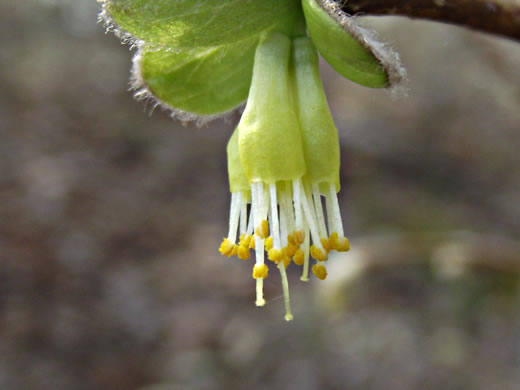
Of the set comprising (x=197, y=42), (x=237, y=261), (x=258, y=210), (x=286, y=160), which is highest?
(x=197, y=42)

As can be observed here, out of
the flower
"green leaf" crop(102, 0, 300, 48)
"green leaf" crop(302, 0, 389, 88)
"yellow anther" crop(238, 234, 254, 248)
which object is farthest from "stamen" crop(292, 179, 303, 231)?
"green leaf" crop(102, 0, 300, 48)

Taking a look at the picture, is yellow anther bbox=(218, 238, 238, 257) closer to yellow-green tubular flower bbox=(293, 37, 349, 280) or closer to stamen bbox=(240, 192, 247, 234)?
stamen bbox=(240, 192, 247, 234)

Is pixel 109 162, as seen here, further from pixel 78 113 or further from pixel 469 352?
pixel 469 352

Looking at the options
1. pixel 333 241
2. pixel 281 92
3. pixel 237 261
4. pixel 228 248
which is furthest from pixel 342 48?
pixel 237 261

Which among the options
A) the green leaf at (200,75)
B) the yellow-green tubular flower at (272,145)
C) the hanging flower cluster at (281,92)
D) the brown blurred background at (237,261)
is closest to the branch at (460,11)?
the hanging flower cluster at (281,92)

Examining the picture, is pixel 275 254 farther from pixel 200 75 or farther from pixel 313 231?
pixel 200 75

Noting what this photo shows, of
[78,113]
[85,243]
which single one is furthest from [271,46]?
[78,113]

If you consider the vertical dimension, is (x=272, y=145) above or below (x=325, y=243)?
above
